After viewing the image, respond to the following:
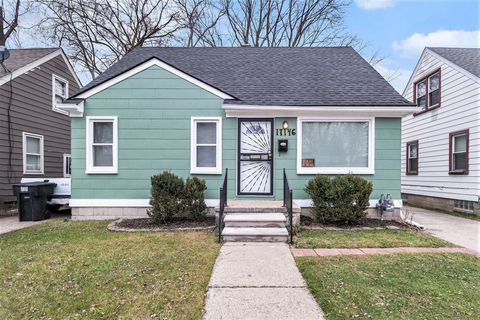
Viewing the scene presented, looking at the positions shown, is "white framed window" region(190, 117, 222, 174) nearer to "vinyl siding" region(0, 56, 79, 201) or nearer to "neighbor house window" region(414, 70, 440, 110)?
"vinyl siding" region(0, 56, 79, 201)

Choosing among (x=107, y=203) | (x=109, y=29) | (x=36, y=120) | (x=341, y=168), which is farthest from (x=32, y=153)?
(x=341, y=168)

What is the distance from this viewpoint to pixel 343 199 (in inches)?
253

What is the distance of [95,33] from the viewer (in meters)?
16.8

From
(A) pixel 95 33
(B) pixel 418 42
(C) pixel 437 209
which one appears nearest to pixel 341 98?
(C) pixel 437 209

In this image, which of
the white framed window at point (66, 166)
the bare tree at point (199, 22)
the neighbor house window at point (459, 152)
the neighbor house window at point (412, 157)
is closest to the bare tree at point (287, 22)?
the bare tree at point (199, 22)

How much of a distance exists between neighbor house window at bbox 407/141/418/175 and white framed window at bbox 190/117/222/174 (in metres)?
8.93


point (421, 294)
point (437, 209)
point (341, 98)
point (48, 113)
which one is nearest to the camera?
point (421, 294)

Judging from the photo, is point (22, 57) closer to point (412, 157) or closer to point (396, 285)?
point (396, 285)

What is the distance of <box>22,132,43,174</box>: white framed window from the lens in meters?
10.0

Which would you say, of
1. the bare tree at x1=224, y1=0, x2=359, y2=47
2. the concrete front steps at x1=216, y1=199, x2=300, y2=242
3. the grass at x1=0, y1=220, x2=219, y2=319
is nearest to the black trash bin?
the grass at x1=0, y1=220, x2=219, y2=319

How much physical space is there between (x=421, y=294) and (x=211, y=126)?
565cm

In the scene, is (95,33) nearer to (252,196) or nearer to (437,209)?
(252,196)

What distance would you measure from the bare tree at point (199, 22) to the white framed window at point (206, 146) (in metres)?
12.4

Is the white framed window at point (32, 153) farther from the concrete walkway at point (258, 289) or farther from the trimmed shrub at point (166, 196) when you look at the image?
the concrete walkway at point (258, 289)
